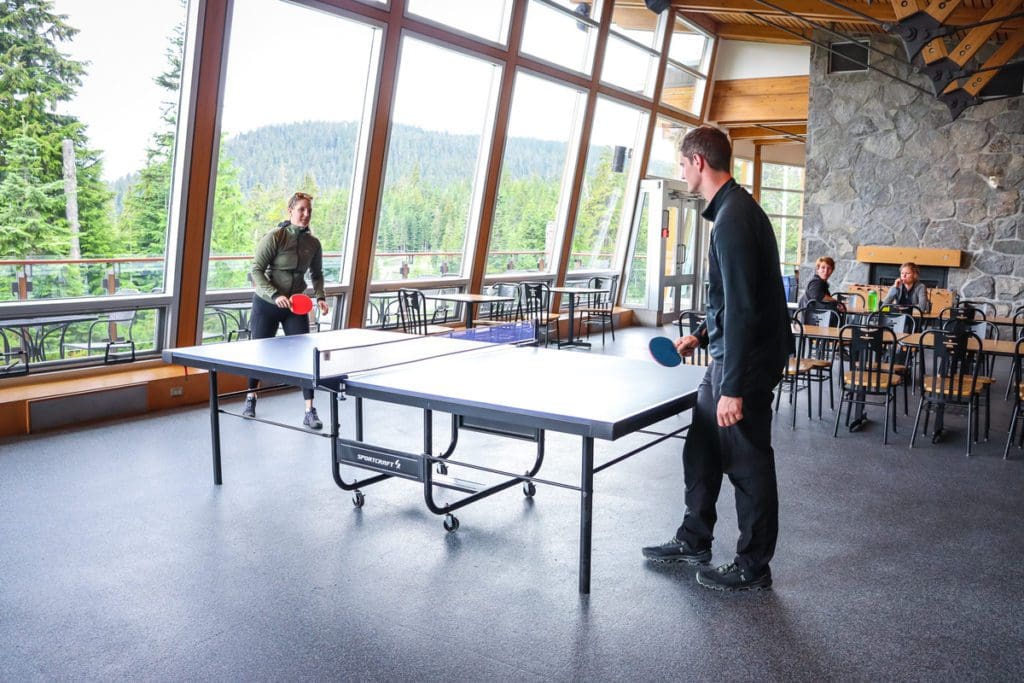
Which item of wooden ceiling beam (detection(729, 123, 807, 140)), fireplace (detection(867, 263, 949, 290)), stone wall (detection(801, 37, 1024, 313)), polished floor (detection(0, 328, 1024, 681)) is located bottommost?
polished floor (detection(0, 328, 1024, 681))

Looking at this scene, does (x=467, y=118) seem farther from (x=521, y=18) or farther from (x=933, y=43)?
(x=933, y=43)

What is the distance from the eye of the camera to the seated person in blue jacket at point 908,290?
27.1 ft

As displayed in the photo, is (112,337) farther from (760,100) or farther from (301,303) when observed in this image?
(760,100)

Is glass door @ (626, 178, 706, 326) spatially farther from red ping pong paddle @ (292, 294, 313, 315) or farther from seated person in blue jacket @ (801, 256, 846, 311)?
red ping pong paddle @ (292, 294, 313, 315)

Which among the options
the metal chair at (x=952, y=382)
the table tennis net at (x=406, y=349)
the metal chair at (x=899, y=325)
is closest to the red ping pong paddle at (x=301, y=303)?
the table tennis net at (x=406, y=349)

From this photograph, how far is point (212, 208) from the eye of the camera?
6.93 meters

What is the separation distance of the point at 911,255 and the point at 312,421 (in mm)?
8450

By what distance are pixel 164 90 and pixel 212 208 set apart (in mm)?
952

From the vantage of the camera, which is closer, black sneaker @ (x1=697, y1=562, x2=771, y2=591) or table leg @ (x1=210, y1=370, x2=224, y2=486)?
black sneaker @ (x1=697, y1=562, x2=771, y2=591)

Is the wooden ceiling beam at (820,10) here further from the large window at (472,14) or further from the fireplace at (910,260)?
the large window at (472,14)

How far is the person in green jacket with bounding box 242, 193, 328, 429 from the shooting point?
19.2ft

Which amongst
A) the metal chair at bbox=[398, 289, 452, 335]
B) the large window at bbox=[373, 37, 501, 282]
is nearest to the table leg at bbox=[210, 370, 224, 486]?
the metal chair at bbox=[398, 289, 452, 335]

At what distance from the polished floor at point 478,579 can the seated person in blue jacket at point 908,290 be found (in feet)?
10.7

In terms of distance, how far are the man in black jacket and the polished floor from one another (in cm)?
22
